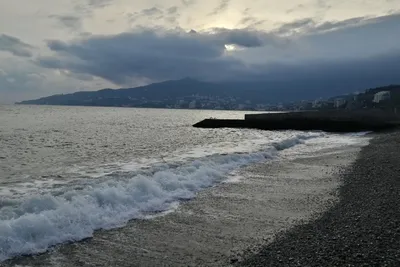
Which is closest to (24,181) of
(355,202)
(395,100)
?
(355,202)

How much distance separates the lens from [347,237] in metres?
8.84

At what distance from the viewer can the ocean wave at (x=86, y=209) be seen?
926 centimetres

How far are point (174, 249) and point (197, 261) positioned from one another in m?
0.95

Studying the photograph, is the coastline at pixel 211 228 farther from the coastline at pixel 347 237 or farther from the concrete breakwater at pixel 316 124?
the concrete breakwater at pixel 316 124

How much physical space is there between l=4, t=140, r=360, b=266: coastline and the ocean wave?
54 cm

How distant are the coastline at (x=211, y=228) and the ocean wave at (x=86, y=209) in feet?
1.77

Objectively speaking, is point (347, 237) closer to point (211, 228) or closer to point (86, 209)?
point (211, 228)

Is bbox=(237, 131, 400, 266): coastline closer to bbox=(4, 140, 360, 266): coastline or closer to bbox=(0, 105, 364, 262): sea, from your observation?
bbox=(4, 140, 360, 266): coastline

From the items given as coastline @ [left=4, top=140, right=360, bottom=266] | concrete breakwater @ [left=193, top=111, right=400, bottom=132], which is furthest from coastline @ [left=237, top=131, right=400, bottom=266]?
concrete breakwater @ [left=193, top=111, right=400, bottom=132]

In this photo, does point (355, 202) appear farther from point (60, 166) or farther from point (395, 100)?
point (395, 100)

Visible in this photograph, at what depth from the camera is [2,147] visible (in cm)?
3466

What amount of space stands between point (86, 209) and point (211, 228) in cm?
420

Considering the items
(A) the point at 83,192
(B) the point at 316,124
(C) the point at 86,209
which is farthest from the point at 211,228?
(B) the point at 316,124

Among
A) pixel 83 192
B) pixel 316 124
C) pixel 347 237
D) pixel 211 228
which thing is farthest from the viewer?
pixel 316 124
